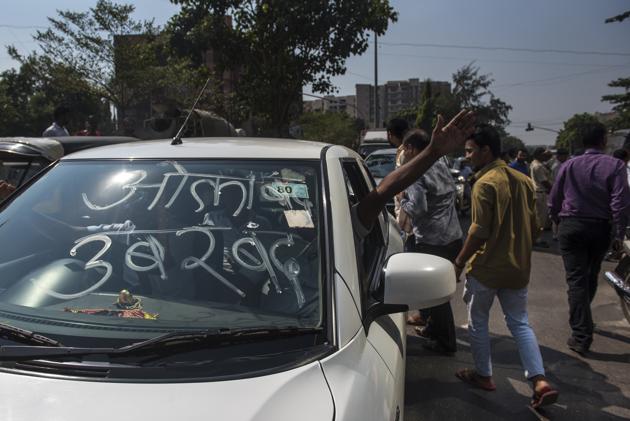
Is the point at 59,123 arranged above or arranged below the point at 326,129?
above

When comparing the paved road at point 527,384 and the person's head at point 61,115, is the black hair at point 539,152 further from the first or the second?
the person's head at point 61,115

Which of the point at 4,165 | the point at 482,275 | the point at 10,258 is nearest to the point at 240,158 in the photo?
the point at 10,258

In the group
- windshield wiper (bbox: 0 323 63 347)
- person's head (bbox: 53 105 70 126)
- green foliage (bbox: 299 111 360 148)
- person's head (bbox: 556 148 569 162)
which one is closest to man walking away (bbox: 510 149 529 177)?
person's head (bbox: 556 148 569 162)

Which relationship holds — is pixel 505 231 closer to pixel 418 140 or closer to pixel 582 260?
pixel 418 140

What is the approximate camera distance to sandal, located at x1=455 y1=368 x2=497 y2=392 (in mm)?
3496

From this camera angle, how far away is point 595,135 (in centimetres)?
432

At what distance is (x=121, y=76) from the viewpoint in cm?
1695

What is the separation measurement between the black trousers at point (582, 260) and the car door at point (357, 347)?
8.24 feet

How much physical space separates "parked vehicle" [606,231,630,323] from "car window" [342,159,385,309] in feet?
7.32

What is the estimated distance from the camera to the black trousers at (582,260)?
4.17 metres

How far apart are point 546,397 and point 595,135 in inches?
92.7

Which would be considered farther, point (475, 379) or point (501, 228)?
point (475, 379)

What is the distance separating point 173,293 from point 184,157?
0.68 meters

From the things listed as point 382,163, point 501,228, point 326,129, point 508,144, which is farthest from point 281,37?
point 508,144
